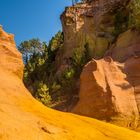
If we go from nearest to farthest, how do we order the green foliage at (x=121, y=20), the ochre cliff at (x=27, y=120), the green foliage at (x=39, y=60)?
the ochre cliff at (x=27, y=120)
the green foliage at (x=121, y=20)
the green foliage at (x=39, y=60)

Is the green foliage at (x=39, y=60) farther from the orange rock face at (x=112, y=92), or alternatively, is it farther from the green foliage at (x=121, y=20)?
the orange rock face at (x=112, y=92)

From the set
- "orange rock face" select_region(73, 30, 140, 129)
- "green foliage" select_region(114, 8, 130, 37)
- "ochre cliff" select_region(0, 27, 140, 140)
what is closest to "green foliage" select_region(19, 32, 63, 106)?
"green foliage" select_region(114, 8, 130, 37)

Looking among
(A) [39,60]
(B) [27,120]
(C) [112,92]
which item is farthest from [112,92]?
(A) [39,60]

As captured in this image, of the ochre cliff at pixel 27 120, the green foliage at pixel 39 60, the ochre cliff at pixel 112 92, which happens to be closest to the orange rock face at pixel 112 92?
the ochre cliff at pixel 112 92

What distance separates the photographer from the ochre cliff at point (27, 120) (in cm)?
1090

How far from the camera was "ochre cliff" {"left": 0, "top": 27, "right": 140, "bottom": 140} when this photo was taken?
1090cm

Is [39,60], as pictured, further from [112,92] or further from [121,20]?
[112,92]

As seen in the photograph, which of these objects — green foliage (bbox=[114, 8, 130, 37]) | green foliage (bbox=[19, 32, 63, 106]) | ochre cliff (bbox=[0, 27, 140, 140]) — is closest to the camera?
ochre cliff (bbox=[0, 27, 140, 140])

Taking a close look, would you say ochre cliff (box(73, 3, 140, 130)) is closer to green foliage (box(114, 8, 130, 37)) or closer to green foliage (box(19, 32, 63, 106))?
green foliage (box(114, 8, 130, 37))

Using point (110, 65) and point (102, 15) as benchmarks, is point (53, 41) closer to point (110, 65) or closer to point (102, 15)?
point (102, 15)

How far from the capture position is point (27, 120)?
1168 centimetres

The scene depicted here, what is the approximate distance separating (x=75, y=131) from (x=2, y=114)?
107 inches

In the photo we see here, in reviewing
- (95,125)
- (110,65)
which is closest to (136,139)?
(95,125)

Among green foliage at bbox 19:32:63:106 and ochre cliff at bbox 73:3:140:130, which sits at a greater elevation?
green foliage at bbox 19:32:63:106
